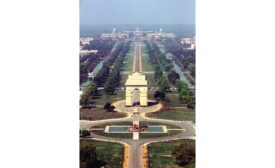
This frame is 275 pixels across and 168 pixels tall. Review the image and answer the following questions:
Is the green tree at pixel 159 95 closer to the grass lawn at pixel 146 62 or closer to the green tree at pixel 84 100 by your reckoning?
the grass lawn at pixel 146 62

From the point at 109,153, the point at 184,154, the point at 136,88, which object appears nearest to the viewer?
the point at 184,154

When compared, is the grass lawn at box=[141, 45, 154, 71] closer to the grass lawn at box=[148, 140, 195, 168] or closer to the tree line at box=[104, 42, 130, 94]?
the tree line at box=[104, 42, 130, 94]

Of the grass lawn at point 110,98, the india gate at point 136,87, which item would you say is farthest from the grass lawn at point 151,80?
the grass lawn at point 110,98

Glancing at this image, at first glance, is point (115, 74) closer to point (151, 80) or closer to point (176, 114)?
point (151, 80)

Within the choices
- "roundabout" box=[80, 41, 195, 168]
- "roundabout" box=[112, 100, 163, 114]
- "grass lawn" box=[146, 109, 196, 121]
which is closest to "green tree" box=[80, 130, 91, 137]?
"roundabout" box=[80, 41, 195, 168]

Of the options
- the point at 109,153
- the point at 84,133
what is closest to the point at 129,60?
the point at 84,133
